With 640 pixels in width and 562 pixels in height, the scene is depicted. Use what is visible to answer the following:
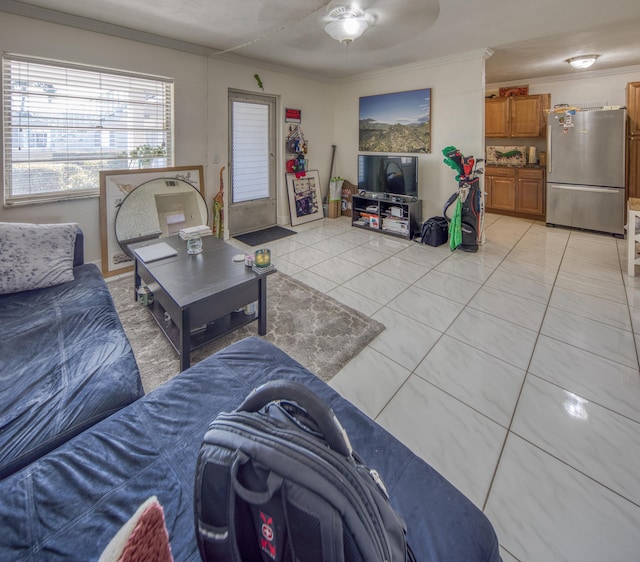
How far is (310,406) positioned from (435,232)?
169 inches

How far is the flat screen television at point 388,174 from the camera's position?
4.84 meters

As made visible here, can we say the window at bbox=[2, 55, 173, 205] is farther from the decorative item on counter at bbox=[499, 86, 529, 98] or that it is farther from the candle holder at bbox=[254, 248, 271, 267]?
the decorative item on counter at bbox=[499, 86, 529, 98]

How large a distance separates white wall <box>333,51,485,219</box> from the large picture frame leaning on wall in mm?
3741

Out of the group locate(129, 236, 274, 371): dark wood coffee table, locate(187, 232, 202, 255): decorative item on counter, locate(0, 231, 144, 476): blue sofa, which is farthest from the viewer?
locate(187, 232, 202, 255): decorative item on counter

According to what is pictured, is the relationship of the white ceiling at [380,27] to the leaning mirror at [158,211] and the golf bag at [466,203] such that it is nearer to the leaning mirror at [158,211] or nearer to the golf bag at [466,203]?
the golf bag at [466,203]

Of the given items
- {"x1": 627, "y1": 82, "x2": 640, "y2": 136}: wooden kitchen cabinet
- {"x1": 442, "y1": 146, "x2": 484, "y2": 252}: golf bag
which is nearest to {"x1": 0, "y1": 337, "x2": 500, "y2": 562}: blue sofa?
{"x1": 442, "y1": 146, "x2": 484, "y2": 252}: golf bag

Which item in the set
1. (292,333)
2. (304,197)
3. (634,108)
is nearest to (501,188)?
(634,108)

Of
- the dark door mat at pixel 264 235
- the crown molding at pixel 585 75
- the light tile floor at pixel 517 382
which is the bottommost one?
the light tile floor at pixel 517 382

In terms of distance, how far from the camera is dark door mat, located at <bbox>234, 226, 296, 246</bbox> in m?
4.75

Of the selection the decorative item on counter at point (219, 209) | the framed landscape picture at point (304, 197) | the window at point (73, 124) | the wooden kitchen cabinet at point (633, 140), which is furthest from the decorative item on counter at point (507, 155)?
the window at point (73, 124)

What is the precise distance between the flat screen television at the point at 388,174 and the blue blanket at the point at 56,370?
4.19 meters

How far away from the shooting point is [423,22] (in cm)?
321

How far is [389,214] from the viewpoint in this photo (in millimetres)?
5168

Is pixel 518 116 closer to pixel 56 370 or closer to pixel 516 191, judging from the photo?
pixel 516 191
